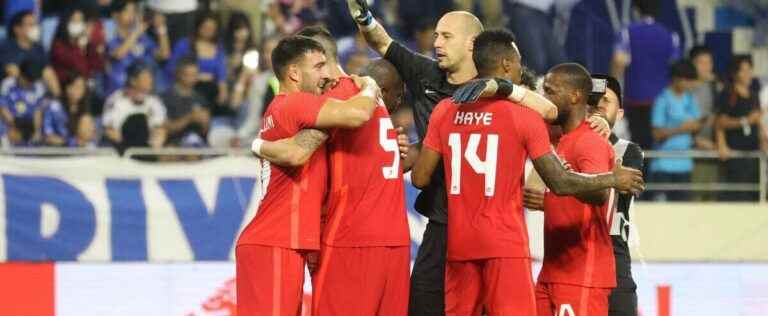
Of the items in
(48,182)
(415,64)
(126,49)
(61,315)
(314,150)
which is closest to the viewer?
(314,150)

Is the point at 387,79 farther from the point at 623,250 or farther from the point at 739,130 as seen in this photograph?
the point at 739,130

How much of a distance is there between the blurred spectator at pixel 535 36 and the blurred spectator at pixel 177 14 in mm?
3196

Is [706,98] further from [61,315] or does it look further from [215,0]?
[61,315]

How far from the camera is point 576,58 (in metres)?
14.5

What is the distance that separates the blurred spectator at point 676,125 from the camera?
1427cm

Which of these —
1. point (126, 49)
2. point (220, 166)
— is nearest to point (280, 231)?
point (220, 166)

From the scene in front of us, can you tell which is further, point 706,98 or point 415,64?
point 706,98

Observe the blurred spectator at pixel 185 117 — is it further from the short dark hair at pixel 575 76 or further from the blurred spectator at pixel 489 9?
the short dark hair at pixel 575 76

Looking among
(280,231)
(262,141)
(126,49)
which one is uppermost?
(126,49)

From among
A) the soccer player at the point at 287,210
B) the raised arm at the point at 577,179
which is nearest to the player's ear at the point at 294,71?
the soccer player at the point at 287,210

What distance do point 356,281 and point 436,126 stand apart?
0.87 meters

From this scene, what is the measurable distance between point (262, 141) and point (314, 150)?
27 centimetres

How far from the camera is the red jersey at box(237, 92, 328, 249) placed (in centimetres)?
712

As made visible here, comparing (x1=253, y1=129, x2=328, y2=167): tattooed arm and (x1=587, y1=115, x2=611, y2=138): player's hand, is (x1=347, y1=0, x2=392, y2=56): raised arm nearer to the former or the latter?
(x1=253, y1=129, x2=328, y2=167): tattooed arm
